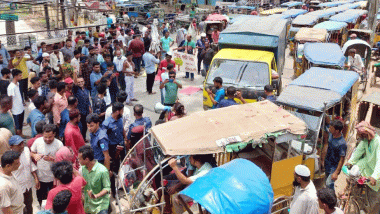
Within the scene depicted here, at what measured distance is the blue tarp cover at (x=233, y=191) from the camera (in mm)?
3309

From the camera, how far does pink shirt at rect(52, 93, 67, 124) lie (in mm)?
6984

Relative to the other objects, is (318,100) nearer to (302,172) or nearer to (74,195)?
(302,172)

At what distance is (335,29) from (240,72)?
26.7 feet

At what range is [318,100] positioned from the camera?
6172mm

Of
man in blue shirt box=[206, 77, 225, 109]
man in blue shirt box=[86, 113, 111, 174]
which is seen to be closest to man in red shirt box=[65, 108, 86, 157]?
man in blue shirt box=[86, 113, 111, 174]

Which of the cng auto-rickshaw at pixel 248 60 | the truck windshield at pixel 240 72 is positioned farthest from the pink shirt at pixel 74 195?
the truck windshield at pixel 240 72

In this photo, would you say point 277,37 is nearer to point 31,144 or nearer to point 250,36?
point 250,36

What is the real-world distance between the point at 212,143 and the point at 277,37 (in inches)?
274

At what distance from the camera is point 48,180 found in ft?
17.2

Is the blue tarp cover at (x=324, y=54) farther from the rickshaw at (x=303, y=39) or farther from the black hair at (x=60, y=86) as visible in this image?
the black hair at (x=60, y=86)

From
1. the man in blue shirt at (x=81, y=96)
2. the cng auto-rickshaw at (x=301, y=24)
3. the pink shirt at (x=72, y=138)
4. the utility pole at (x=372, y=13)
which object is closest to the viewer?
the pink shirt at (x=72, y=138)

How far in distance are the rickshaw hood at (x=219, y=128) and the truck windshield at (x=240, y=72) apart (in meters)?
3.57

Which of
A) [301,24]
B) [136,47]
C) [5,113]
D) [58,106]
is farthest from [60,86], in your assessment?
[301,24]

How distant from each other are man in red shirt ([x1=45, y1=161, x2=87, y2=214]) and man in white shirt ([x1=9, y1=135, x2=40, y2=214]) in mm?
927
